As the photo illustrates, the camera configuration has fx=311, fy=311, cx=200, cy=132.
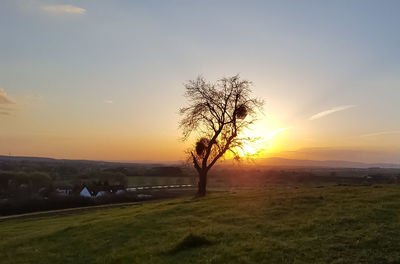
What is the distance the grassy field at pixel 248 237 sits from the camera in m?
11.2

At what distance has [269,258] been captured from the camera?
10.9m

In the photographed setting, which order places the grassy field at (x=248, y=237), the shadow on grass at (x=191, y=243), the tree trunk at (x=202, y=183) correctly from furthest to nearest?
1. the tree trunk at (x=202, y=183)
2. the shadow on grass at (x=191, y=243)
3. the grassy field at (x=248, y=237)

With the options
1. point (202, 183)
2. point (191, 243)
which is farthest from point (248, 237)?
point (202, 183)

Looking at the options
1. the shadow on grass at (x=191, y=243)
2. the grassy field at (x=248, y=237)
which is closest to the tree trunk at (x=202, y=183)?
the grassy field at (x=248, y=237)

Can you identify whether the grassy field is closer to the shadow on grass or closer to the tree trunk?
the shadow on grass

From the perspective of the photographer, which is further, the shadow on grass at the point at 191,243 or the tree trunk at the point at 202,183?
the tree trunk at the point at 202,183

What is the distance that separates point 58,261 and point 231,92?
77.3 ft

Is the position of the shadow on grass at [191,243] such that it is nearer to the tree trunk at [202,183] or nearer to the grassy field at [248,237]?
the grassy field at [248,237]

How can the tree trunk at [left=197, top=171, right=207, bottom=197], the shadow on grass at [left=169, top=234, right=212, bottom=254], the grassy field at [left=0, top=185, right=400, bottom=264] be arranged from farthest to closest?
the tree trunk at [left=197, top=171, right=207, bottom=197] < the shadow on grass at [left=169, top=234, right=212, bottom=254] < the grassy field at [left=0, top=185, right=400, bottom=264]

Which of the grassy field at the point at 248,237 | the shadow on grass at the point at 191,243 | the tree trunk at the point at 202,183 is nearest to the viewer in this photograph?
the grassy field at the point at 248,237

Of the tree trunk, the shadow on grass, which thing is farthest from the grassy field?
the tree trunk

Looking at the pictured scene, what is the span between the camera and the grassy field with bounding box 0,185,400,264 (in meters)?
11.2

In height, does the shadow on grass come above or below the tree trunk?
below

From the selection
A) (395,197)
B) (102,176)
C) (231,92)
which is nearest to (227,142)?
(231,92)
